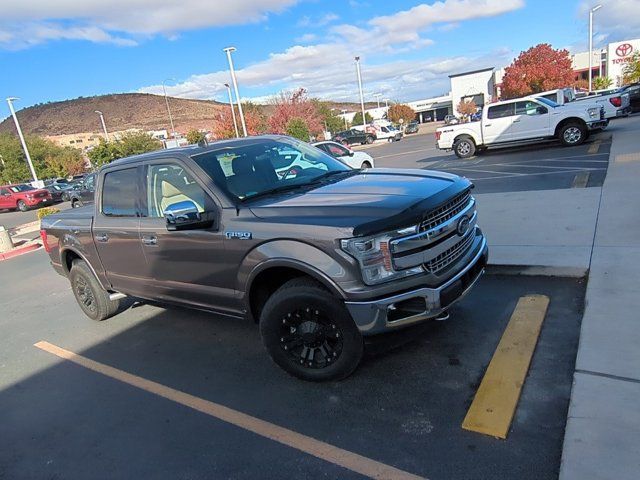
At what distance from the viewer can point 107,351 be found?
4883mm

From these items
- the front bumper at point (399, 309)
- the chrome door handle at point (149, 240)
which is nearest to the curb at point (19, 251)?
the chrome door handle at point (149, 240)

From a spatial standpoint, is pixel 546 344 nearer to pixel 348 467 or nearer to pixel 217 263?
pixel 348 467

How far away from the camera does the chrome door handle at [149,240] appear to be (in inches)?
169

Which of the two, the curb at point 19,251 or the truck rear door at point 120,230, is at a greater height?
the truck rear door at point 120,230

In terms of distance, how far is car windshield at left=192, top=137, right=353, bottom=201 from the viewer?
13.1 ft

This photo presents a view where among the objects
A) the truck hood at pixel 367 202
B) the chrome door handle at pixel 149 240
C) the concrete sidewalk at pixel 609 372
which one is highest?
the truck hood at pixel 367 202

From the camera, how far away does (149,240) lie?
14.3 feet

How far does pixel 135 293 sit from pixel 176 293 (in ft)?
2.68

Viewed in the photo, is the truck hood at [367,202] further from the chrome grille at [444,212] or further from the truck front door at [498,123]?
the truck front door at [498,123]

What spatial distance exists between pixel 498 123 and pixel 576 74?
66.4 m

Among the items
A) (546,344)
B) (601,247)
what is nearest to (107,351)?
(546,344)

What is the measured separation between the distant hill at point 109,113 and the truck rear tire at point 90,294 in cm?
14364

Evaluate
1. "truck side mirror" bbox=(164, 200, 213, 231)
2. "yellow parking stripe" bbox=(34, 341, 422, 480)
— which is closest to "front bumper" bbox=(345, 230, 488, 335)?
"yellow parking stripe" bbox=(34, 341, 422, 480)

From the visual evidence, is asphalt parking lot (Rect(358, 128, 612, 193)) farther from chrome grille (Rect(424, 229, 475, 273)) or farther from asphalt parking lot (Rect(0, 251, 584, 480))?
chrome grille (Rect(424, 229, 475, 273))
